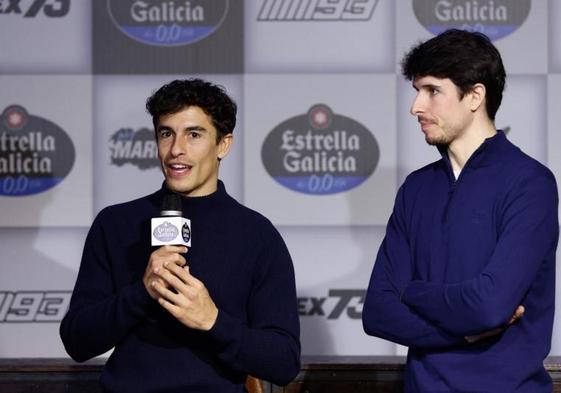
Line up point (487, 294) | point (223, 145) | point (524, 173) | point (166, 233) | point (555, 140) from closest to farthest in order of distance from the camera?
1. point (166, 233)
2. point (487, 294)
3. point (524, 173)
4. point (223, 145)
5. point (555, 140)

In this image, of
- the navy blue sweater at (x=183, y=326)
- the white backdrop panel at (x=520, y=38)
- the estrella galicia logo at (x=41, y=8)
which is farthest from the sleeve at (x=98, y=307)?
the white backdrop panel at (x=520, y=38)

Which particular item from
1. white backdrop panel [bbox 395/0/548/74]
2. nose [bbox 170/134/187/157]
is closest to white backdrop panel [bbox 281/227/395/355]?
white backdrop panel [bbox 395/0/548/74]

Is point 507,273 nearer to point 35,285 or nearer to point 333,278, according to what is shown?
point 333,278

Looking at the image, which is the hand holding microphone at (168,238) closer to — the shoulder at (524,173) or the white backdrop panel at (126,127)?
the shoulder at (524,173)

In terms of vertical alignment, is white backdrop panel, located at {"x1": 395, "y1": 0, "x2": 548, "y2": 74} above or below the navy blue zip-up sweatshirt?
above

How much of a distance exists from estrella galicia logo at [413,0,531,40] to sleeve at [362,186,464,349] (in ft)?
5.02

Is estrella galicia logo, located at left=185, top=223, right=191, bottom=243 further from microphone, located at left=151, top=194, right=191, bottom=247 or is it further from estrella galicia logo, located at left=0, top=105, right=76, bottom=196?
estrella galicia logo, located at left=0, top=105, right=76, bottom=196

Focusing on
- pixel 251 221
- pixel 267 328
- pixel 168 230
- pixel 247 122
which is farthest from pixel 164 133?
pixel 247 122

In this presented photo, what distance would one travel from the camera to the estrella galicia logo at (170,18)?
3717 millimetres

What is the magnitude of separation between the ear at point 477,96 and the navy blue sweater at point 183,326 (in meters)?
0.54

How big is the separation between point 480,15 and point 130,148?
1429 mm

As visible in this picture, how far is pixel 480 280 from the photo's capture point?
202 centimetres

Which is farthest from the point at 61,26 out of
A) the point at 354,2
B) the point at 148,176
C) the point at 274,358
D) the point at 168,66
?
the point at 274,358

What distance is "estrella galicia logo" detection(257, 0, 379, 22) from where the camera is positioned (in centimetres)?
370
